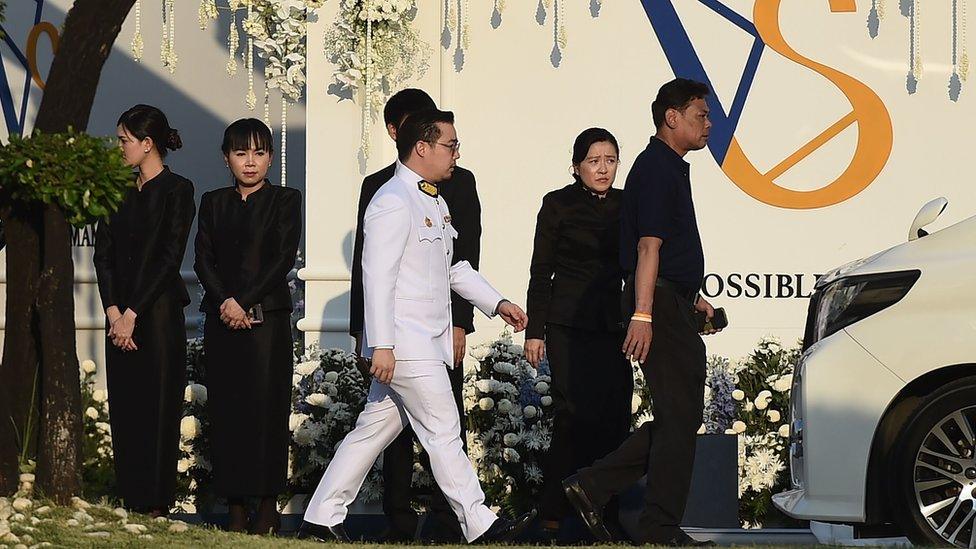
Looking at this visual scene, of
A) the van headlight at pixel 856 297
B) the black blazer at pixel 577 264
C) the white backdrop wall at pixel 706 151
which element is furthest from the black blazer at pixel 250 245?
the van headlight at pixel 856 297

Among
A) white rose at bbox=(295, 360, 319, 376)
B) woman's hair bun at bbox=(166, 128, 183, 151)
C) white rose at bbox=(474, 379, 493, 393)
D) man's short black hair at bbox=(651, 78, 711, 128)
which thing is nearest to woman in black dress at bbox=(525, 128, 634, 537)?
man's short black hair at bbox=(651, 78, 711, 128)

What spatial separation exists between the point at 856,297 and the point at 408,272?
1876mm

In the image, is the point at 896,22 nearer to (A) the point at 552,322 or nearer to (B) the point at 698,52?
(B) the point at 698,52

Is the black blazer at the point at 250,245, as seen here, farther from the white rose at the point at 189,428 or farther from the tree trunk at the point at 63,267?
the white rose at the point at 189,428

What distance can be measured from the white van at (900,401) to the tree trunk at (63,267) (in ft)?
10.8

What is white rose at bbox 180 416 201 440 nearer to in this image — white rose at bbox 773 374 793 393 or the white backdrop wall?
the white backdrop wall

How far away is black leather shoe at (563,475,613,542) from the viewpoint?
7320 mm

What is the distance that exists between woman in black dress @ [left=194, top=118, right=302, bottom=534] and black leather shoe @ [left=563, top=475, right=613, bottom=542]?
1714 millimetres

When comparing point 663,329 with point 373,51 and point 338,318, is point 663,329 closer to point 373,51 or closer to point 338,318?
point 338,318

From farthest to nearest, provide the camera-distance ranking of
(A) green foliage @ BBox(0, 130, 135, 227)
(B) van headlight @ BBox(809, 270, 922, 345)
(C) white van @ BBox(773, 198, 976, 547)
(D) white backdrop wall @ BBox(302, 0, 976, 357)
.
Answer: (D) white backdrop wall @ BBox(302, 0, 976, 357), (A) green foliage @ BBox(0, 130, 135, 227), (B) van headlight @ BBox(809, 270, 922, 345), (C) white van @ BBox(773, 198, 976, 547)

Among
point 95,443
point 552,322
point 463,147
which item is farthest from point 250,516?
point 463,147

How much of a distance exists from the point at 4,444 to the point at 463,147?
3.96 metres

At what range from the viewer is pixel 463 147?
10.6 m

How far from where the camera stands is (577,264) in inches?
320
